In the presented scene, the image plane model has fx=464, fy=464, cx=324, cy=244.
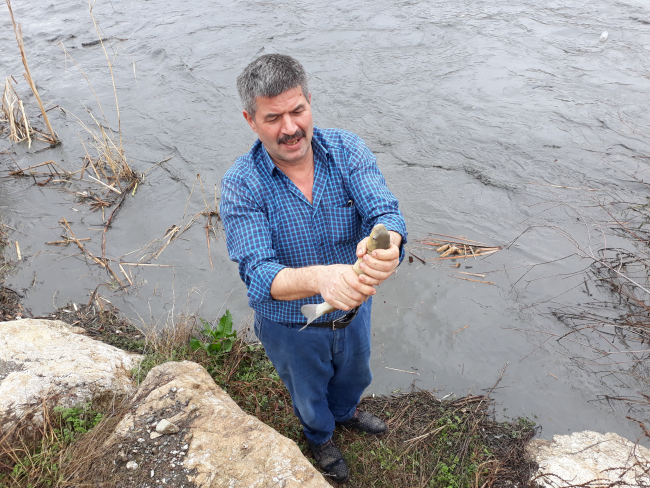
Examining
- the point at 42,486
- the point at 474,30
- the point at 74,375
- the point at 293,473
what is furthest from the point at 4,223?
the point at 474,30

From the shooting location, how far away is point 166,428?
241cm

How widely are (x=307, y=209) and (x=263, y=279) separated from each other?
0.47 m

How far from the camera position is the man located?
2.00m

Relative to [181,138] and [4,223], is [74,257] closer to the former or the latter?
[4,223]

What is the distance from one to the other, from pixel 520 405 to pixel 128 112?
7.00m

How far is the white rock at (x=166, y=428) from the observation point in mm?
2408

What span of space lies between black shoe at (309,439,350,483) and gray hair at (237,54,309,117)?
2.17 metres

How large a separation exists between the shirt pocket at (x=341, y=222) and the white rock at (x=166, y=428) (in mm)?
1286

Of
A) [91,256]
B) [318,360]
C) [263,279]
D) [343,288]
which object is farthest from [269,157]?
[91,256]

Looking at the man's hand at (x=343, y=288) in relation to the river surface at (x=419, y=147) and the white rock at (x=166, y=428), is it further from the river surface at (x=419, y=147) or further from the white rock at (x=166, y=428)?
the river surface at (x=419, y=147)

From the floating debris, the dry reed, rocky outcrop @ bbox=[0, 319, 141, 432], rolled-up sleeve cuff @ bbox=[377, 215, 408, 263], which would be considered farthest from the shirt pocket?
the dry reed

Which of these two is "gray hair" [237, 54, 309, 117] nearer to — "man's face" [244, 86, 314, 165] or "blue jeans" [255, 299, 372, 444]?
"man's face" [244, 86, 314, 165]

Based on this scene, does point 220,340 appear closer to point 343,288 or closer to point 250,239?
point 250,239

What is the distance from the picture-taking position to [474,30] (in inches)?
320
